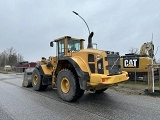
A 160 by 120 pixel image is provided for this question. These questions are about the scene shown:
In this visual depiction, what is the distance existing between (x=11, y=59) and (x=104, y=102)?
2759 inches

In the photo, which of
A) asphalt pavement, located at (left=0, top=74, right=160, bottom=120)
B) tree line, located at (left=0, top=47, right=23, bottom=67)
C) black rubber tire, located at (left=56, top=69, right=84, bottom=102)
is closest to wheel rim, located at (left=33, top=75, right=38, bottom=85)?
asphalt pavement, located at (left=0, top=74, right=160, bottom=120)

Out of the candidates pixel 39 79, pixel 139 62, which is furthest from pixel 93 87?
pixel 139 62

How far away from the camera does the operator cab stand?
10.6 meters

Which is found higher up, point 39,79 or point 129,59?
point 129,59

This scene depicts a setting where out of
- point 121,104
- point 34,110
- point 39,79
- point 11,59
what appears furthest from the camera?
point 11,59

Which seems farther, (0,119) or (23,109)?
(23,109)

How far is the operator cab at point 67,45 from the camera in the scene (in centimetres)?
1064

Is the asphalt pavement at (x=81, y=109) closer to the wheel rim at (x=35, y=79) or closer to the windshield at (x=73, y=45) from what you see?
the windshield at (x=73, y=45)

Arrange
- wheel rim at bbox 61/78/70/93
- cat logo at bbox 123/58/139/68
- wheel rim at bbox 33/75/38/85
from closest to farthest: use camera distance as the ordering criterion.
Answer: wheel rim at bbox 61/78/70/93
wheel rim at bbox 33/75/38/85
cat logo at bbox 123/58/139/68

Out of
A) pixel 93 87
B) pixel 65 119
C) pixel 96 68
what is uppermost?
pixel 96 68

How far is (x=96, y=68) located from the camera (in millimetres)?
8711

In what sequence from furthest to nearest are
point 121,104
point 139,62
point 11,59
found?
point 11,59 < point 139,62 < point 121,104

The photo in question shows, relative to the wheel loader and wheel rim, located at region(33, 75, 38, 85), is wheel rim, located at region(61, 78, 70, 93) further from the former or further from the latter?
wheel rim, located at region(33, 75, 38, 85)

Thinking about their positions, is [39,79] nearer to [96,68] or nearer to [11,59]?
[96,68]
